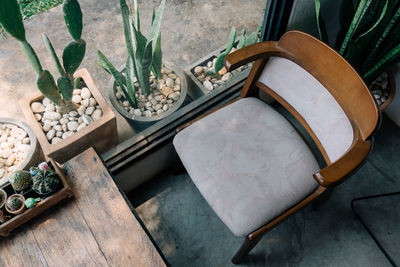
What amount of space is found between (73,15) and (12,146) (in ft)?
2.00

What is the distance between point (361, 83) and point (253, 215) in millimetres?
550

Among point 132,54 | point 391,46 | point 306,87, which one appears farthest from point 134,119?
point 391,46

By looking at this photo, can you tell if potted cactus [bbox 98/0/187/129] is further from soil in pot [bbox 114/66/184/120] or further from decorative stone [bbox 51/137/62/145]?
decorative stone [bbox 51/137/62/145]

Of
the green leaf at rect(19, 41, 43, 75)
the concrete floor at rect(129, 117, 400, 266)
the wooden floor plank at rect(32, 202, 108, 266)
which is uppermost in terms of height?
the green leaf at rect(19, 41, 43, 75)

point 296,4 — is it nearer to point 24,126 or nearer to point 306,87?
point 306,87

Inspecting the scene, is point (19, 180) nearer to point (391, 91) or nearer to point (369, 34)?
point (369, 34)

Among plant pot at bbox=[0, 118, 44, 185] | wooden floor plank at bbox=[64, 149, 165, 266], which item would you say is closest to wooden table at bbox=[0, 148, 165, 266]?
wooden floor plank at bbox=[64, 149, 165, 266]

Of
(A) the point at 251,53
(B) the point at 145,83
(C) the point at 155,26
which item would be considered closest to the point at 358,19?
(A) the point at 251,53

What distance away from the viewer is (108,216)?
1.05 metres

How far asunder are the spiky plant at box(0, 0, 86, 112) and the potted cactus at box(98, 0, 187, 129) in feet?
0.49

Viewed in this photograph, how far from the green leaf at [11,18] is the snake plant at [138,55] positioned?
1.03 ft

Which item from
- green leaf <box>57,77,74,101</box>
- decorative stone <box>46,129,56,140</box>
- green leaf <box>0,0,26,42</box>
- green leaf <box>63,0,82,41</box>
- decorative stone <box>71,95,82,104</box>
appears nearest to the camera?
green leaf <box>0,0,26,42</box>

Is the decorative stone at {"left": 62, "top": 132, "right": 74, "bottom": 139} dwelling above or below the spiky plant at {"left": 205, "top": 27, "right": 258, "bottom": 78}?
below

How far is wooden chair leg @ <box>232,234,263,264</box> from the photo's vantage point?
4.11 feet
